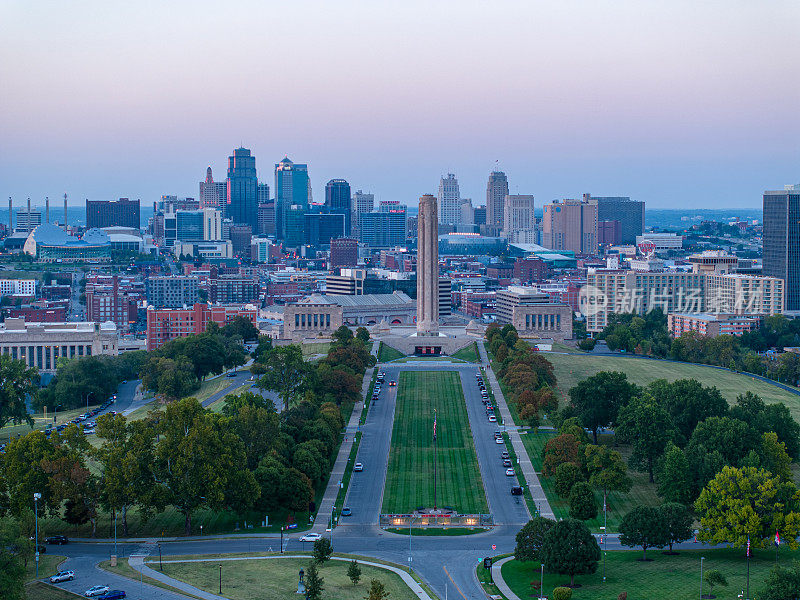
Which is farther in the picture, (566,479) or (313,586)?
(566,479)

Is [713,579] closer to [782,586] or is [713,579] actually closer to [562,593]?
[782,586]

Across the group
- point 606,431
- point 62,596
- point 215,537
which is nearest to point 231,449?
point 215,537

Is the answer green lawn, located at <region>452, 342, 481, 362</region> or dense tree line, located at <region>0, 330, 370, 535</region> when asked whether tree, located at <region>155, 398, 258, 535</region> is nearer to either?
dense tree line, located at <region>0, 330, 370, 535</region>

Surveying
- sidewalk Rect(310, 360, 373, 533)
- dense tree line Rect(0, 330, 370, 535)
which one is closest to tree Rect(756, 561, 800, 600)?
sidewalk Rect(310, 360, 373, 533)

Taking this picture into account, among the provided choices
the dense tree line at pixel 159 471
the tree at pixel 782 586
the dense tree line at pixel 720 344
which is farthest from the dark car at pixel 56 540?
the dense tree line at pixel 720 344

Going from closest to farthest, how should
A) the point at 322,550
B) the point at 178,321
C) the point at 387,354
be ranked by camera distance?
the point at 322,550 → the point at 387,354 → the point at 178,321

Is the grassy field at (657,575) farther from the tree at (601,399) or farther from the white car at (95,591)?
the tree at (601,399)

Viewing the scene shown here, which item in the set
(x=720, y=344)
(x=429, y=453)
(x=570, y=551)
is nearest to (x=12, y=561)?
(x=570, y=551)
